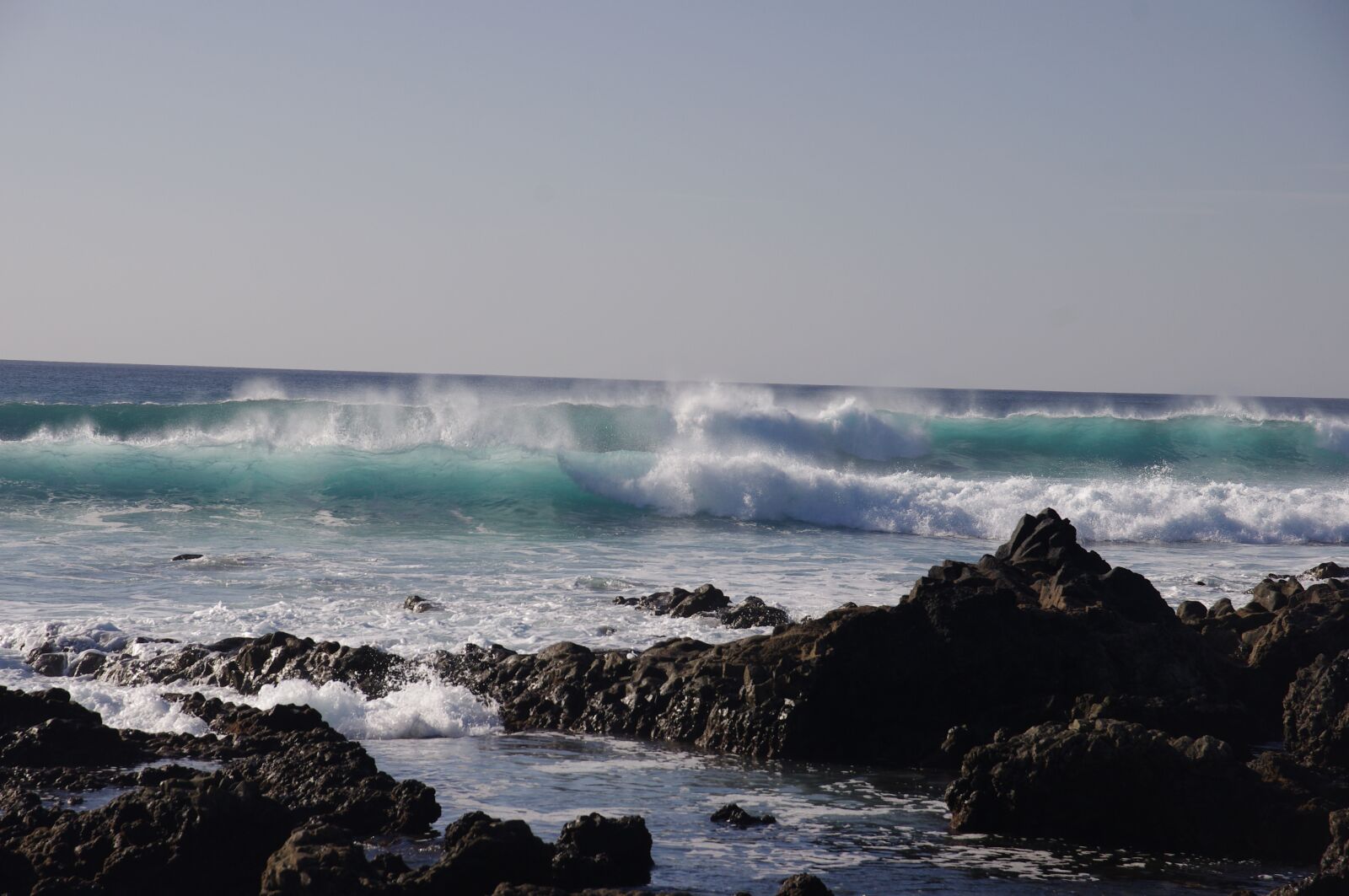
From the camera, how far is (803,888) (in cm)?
516

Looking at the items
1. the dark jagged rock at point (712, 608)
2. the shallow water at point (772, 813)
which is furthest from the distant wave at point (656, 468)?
the shallow water at point (772, 813)

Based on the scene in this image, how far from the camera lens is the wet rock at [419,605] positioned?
12.7 meters

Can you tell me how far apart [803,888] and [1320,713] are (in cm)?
416

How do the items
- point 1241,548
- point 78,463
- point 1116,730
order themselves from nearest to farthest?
point 1116,730, point 1241,548, point 78,463

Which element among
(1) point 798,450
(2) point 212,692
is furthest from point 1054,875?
(1) point 798,450

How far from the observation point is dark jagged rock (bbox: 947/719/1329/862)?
6.45 meters

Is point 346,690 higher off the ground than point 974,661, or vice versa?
point 974,661

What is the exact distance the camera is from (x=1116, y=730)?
6773 mm

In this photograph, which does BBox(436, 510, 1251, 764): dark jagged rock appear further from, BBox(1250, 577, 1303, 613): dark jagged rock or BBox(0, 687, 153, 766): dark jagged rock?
BBox(1250, 577, 1303, 613): dark jagged rock

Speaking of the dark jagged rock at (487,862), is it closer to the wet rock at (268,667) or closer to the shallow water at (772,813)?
the shallow water at (772,813)

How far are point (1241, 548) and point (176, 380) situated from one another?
83.4 metres

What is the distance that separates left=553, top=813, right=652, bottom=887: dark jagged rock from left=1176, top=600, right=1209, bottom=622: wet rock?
7108mm

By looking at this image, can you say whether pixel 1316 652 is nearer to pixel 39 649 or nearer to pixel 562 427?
pixel 39 649

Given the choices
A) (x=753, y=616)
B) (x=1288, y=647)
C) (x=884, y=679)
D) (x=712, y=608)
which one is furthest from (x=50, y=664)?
(x=1288, y=647)
